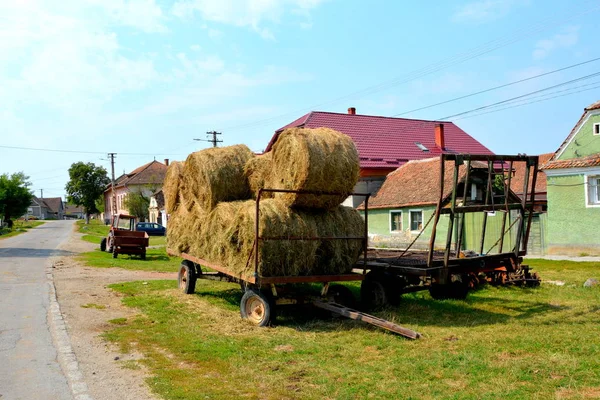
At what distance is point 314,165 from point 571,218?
16.9 meters

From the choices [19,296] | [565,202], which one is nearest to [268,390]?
[19,296]

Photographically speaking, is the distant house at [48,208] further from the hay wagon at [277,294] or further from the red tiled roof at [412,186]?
the hay wagon at [277,294]

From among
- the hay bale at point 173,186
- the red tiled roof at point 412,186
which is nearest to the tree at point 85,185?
the red tiled roof at point 412,186

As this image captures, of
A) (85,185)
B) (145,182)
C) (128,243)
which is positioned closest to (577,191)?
(128,243)

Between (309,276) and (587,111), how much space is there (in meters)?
17.9

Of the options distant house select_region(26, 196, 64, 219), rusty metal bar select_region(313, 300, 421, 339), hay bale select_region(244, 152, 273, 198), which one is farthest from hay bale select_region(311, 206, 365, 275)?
distant house select_region(26, 196, 64, 219)

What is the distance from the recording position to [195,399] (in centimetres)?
522

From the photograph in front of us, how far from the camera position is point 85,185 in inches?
3649

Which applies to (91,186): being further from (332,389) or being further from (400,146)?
(332,389)

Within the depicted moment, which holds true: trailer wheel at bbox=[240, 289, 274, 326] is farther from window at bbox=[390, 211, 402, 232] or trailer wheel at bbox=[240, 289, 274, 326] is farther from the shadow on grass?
window at bbox=[390, 211, 402, 232]

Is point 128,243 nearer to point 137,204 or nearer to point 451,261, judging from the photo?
point 451,261

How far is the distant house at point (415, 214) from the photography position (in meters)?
23.0

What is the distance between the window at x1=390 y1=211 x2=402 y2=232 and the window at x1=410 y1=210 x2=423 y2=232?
89 centimetres

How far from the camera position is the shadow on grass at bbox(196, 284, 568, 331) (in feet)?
28.8
